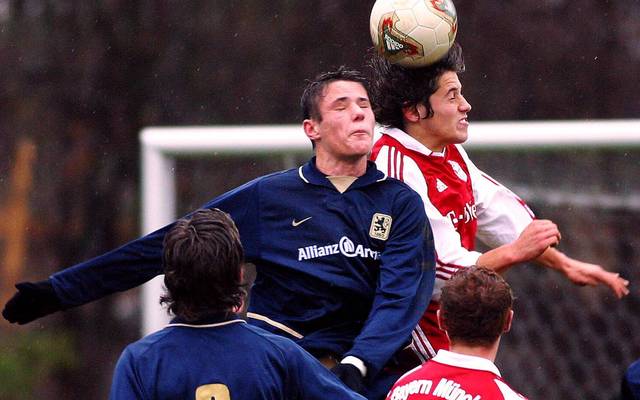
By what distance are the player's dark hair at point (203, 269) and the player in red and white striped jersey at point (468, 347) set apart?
0.54 m

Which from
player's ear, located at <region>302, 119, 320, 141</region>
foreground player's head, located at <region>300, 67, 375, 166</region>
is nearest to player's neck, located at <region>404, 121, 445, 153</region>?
foreground player's head, located at <region>300, 67, 375, 166</region>

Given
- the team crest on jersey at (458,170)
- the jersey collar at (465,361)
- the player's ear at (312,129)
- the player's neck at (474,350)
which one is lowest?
the jersey collar at (465,361)

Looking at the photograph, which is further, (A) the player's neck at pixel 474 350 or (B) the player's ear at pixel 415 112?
(B) the player's ear at pixel 415 112

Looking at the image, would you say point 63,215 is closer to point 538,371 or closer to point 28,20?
point 28,20

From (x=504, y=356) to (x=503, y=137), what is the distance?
208 centimetres

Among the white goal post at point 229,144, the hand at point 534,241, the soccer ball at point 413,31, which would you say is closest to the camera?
the hand at point 534,241

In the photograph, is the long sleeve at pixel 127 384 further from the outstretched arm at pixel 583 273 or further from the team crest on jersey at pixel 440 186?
the outstretched arm at pixel 583 273

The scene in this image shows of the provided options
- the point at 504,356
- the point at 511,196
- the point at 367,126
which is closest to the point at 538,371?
the point at 504,356

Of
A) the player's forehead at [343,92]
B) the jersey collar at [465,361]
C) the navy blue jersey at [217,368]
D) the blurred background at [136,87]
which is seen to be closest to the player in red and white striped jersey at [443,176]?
the player's forehead at [343,92]

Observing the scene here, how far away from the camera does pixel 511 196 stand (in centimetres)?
494

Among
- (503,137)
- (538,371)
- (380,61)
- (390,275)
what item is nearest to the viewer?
(390,275)

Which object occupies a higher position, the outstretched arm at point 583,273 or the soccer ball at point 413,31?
the soccer ball at point 413,31

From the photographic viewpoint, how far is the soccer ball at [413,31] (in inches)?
180

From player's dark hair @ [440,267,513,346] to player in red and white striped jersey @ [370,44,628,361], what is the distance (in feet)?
1.54
